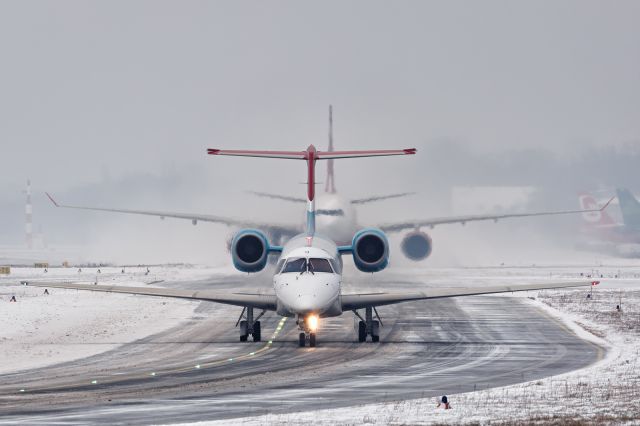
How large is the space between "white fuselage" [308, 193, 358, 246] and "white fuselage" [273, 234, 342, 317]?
28.3 metres

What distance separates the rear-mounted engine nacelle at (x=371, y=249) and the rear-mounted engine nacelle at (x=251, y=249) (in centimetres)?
293

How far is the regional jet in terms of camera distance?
3241 centimetres

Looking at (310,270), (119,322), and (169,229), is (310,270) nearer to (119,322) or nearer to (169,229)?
(119,322)

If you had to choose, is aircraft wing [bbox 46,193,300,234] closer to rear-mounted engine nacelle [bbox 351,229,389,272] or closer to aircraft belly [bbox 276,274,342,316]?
rear-mounted engine nacelle [bbox 351,229,389,272]

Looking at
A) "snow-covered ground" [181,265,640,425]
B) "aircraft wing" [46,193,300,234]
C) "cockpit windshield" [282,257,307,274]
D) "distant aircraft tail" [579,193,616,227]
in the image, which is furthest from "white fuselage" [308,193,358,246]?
"distant aircraft tail" [579,193,616,227]

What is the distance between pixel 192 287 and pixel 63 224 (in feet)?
362

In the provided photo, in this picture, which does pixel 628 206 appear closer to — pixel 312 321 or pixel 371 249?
pixel 371 249

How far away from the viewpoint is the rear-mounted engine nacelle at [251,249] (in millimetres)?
38250

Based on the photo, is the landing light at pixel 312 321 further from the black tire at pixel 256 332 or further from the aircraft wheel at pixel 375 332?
the black tire at pixel 256 332

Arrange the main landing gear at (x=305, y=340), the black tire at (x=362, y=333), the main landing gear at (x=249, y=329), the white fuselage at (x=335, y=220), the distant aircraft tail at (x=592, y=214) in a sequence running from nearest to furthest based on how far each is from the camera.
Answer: the main landing gear at (x=305, y=340) < the black tire at (x=362, y=333) < the main landing gear at (x=249, y=329) < the white fuselage at (x=335, y=220) < the distant aircraft tail at (x=592, y=214)

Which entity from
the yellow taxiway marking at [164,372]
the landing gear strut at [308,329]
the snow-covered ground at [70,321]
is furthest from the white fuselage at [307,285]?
the snow-covered ground at [70,321]

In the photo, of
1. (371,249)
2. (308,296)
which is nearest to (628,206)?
(371,249)

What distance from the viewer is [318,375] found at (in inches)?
1025

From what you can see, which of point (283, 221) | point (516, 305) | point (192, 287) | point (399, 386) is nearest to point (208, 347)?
point (399, 386)
